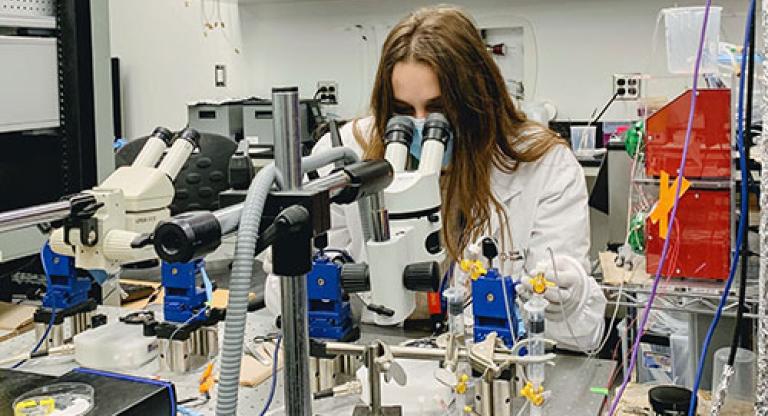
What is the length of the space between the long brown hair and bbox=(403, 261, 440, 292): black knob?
666 mm

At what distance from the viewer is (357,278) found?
91 centimetres

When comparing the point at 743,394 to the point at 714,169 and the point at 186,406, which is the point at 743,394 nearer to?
the point at 714,169

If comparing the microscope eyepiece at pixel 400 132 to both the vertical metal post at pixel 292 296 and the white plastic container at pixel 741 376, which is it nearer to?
the vertical metal post at pixel 292 296

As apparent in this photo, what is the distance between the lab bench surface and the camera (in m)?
1.10

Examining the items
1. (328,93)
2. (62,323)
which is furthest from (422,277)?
(328,93)

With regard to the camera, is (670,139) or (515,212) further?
(670,139)

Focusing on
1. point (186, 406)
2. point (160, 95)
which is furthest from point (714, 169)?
point (160, 95)

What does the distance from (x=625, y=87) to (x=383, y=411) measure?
3.17 m

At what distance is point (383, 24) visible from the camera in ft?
14.3

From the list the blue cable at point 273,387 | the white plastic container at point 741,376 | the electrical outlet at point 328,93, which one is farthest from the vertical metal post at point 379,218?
the electrical outlet at point 328,93

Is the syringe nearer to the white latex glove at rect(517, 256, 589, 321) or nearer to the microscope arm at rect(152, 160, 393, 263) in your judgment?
the white latex glove at rect(517, 256, 589, 321)

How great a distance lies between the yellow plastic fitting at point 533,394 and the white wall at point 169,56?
4.08 metres

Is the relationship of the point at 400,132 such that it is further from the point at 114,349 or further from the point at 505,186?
the point at 505,186

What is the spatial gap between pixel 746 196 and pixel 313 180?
1.94 feet
